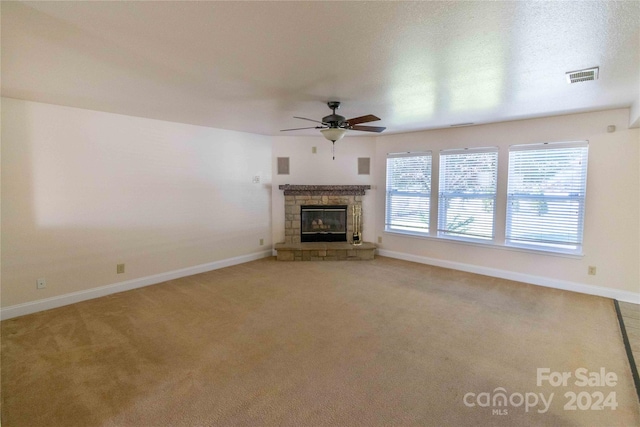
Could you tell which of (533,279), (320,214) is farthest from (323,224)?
(533,279)

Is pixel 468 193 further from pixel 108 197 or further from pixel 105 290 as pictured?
pixel 105 290

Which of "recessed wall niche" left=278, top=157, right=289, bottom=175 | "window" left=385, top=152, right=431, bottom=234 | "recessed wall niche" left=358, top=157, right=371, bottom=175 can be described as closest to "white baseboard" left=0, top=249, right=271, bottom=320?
"recessed wall niche" left=278, top=157, right=289, bottom=175

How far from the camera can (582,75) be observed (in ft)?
8.72

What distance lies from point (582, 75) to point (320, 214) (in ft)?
15.1

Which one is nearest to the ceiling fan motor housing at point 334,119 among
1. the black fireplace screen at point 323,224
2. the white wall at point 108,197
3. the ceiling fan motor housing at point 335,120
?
the ceiling fan motor housing at point 335,120

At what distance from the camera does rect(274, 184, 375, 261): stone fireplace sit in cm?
623

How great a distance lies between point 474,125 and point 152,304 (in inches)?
215

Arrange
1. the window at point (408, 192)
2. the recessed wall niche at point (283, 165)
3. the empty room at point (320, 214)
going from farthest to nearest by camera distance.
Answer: the recessed wall niche at point (283, 165), the window at point (408, 192), the empty room at point (320, 214)

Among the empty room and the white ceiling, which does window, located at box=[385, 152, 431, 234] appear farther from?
the white ceiling

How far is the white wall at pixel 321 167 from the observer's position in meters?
6.31

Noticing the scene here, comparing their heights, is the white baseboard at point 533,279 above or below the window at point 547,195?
below

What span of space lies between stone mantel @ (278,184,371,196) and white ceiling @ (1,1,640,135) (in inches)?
100

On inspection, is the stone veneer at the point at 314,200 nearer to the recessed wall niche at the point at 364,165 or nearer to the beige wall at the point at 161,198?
the recessed wall niche at the point at 364,165

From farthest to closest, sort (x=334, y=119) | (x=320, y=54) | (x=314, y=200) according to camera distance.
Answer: (x=314, y=200) < (x=334, y=119) < (x=320, y=54)
